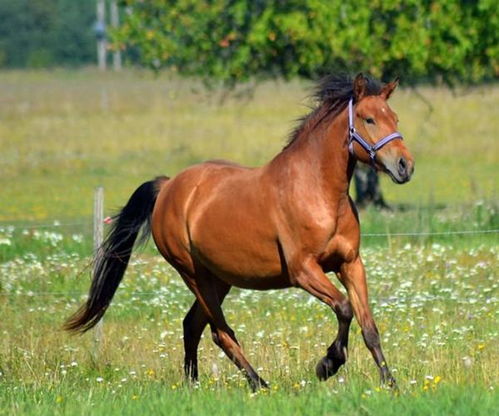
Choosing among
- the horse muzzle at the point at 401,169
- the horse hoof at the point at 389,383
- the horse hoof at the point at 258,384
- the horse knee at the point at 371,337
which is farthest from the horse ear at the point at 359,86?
the horse hoof at the point at 258,384

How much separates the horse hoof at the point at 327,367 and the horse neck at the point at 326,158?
107 cm

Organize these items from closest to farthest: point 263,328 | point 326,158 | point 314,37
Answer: point 326,158, point 263,328, point 314,37

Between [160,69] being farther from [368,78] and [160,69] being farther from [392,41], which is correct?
[368,78]

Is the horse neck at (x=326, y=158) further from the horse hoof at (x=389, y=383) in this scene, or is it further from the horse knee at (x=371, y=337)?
the horse hoof at (x=389, y=383)

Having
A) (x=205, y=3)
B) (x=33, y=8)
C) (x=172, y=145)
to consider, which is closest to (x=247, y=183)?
(x=205, y=3)

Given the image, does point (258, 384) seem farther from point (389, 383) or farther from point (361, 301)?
point (389, 383)

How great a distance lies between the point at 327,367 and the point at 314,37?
12.1 m

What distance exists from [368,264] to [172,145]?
2375 cm

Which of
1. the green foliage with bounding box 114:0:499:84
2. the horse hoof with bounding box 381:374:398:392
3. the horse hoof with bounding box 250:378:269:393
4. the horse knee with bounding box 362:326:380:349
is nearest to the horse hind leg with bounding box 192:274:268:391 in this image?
the horse hoof with bounding box 250:378:269:393

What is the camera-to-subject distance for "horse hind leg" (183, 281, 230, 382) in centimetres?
1010

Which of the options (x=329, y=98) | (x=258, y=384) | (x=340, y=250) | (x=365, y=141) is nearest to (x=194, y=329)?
(x=258, y=384)

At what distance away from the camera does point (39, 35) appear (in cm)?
7138

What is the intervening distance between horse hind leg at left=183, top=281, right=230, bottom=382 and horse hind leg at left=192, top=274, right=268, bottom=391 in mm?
95

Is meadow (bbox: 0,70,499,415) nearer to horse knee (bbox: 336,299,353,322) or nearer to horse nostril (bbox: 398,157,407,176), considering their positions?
horse knee (bbox: 336,299,353,322)
